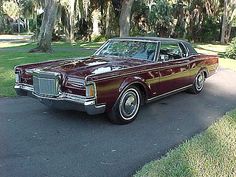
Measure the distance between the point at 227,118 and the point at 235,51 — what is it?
11.4m

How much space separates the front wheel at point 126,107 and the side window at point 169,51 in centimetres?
116

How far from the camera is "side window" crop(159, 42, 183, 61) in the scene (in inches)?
275

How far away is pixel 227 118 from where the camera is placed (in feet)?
20.1

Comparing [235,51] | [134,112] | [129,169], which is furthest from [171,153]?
[235,51]

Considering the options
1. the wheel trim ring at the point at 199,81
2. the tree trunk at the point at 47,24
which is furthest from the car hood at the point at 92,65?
the tree trunk at the point at 47,24

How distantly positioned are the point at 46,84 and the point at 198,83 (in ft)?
14.2

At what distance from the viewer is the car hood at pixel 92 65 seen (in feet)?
18.6

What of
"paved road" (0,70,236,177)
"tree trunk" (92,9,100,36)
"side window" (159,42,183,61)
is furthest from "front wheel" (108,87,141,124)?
"tree trunk" (92,9,100,36)

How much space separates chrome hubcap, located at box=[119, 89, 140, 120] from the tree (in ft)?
75.9

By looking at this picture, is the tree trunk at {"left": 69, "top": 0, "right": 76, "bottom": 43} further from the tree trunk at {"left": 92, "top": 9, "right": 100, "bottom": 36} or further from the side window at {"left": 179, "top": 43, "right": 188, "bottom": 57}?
the side window at {"left": 179, "top": 43, "right": 188, "bottom": 57}

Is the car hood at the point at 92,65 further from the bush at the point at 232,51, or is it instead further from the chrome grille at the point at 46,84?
the bush at the point at 232,51

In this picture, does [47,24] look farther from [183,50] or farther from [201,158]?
[201,158]

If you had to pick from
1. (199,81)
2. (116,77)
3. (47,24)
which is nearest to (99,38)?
(47,24)

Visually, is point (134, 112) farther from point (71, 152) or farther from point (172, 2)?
point (172, 2)
